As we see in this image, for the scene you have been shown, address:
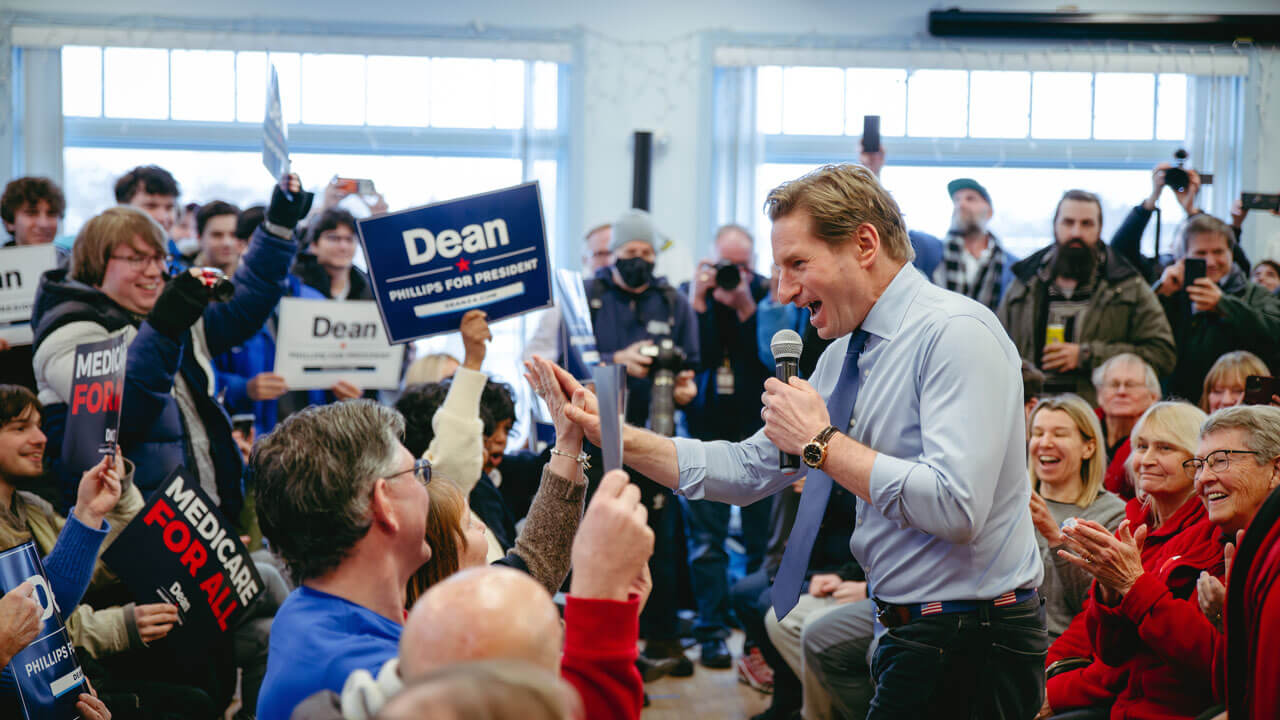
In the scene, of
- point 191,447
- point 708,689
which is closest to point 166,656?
point 191,447

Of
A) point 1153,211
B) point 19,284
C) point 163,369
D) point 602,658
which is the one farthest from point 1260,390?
point 19,284

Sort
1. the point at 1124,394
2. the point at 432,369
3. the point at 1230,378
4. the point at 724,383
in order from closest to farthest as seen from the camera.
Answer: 1. the point at 1230,378
2. the point at 1124,394
3. the point at 432,369
4. the point at 724,383

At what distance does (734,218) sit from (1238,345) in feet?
9.29

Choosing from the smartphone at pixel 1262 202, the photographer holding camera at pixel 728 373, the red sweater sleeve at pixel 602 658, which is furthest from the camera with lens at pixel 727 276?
the red sweater sleeve at pixel 602 658

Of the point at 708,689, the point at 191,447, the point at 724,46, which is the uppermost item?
the point at 724,46

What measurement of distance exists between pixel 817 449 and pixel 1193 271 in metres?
3.21

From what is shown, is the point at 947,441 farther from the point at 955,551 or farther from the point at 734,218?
the point at 734,218

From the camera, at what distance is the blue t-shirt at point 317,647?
48.4 inches

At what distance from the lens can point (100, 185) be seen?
6.14m

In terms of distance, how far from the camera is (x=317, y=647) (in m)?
1.25

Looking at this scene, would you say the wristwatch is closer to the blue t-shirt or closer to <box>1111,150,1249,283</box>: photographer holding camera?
the blue t-shirt

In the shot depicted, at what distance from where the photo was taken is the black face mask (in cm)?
419

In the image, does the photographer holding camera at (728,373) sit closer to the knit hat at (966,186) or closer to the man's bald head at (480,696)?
the knit hat at (966,186)

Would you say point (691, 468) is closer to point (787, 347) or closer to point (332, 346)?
point (787, 347)
